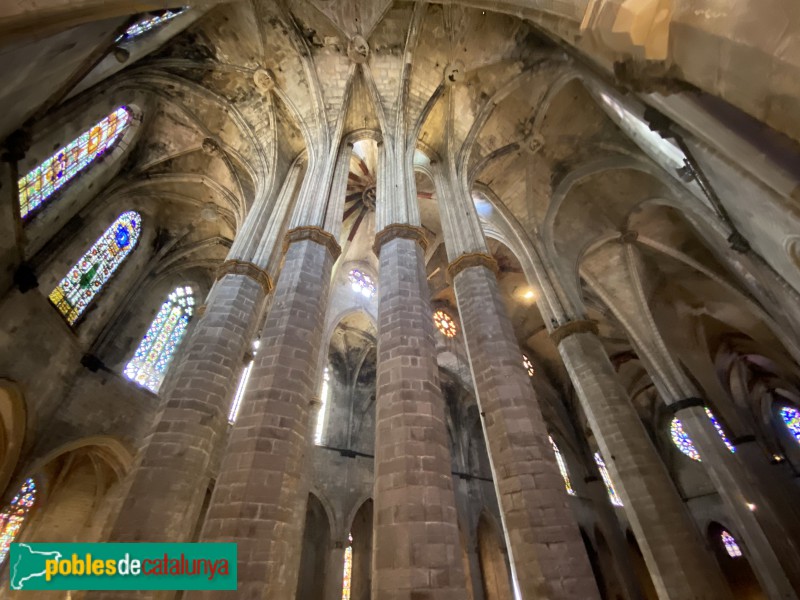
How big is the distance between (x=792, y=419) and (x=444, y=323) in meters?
15.5

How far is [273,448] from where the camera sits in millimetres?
4391

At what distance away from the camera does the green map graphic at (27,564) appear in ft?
10.6

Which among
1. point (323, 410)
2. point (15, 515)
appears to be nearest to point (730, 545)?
point (323, 410)

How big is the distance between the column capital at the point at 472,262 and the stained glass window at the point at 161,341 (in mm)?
10121

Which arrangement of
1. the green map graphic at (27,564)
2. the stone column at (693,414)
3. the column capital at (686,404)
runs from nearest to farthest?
the green map graphic at (27,564)
the stone column at (693,414)
the column capital at (686,404)

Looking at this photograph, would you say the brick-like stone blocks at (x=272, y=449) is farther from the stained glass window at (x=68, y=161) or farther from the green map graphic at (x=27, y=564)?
the stained glass window at (x=68, y=161)

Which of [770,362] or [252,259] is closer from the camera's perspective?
[252,259]

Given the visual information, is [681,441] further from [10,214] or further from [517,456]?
[10,214]

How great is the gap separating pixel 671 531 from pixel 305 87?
12.9 meters

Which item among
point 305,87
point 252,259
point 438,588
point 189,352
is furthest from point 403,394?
point 305,87

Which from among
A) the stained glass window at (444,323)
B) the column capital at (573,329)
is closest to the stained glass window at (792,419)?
the column capital at (573,329)

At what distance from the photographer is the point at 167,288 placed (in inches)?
521

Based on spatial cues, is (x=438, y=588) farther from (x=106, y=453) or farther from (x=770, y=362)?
(x=770, y=362)

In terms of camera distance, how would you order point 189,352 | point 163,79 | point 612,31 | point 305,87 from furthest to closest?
point 305,87 < point 163,79 < point 189,352 < point 612,31
